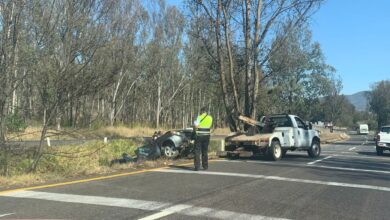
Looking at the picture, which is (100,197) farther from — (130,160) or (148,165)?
(130,160)

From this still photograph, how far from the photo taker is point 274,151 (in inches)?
680

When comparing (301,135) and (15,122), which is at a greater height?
(15,122)

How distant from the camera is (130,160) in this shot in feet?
49.3

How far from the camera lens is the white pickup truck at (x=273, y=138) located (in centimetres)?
1733

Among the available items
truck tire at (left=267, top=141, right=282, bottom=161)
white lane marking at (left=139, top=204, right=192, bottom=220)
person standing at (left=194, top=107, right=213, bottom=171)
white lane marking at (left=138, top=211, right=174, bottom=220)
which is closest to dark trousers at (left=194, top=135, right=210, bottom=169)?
person standing at (left=194, top=107, right=213, bottom=171)

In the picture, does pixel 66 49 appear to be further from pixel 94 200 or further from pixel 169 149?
pixel 169 149

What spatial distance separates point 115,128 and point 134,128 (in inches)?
122

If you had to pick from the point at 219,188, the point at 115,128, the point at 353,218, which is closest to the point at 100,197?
the point at 219,188

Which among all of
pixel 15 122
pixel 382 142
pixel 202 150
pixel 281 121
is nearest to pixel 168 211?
pixel 202 150

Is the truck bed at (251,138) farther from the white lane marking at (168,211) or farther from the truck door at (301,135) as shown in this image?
the white lane marking at (168,211)

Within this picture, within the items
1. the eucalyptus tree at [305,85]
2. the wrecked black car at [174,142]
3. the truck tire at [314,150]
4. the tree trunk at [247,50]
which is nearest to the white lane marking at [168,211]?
the wrecked black car at [174,142]

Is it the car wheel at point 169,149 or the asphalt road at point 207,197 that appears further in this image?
the car wheel at point 169,149

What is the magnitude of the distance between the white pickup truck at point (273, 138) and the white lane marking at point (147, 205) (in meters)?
9.76

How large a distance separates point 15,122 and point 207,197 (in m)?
5.88
